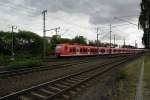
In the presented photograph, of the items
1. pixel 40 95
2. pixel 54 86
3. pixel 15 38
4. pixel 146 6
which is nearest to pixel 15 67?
pixel 54 86

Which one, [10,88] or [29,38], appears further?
[29,38]

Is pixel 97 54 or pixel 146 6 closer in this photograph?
pixel 146 6

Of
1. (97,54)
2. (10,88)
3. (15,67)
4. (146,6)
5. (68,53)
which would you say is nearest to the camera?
(10,88)

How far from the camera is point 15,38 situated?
79.6 meters

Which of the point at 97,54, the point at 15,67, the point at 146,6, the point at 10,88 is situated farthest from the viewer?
the point at 97,54

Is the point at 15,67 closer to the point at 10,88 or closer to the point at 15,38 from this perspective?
the point at 10,88

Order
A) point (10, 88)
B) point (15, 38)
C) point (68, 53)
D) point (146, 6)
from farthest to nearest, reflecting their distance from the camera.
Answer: point (15, 38), point (68, 53), point (146, 6), point (10, 88)

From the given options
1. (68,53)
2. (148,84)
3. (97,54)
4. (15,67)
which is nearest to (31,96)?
(148,84)

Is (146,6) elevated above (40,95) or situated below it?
above

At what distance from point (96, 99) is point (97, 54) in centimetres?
5297

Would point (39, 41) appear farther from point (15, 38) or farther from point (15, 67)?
point (15, 67)

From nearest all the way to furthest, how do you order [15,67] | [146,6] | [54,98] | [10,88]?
1. [54,98]
2. [10,88]
3. [15,67]
4. [146,6]

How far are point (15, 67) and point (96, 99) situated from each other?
14.3 metres

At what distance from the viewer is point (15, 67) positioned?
23.0 metres
